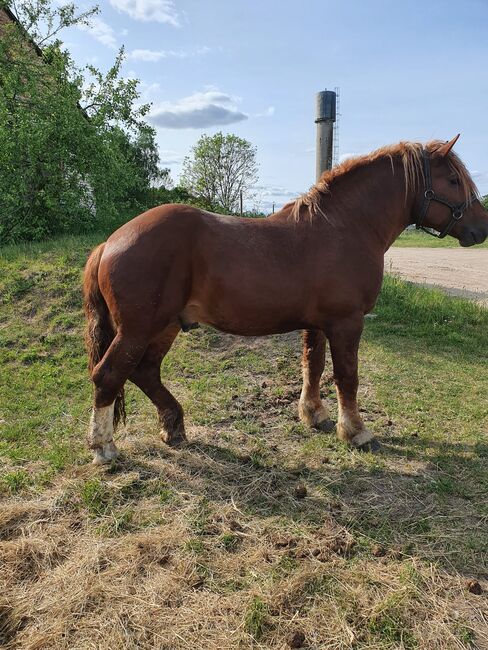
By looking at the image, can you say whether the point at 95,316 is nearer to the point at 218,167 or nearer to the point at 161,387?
the point at 161,387

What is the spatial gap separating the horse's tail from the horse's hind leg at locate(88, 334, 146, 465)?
17 cm

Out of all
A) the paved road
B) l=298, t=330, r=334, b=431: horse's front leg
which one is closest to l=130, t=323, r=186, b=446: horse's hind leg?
l=298, t=330, r=334, b=431: horse's front leg

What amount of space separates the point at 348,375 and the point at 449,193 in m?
1.69

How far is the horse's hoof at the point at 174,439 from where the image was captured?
3.82 m

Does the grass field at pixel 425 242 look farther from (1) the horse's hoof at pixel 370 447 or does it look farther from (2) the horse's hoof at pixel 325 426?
(1) the horse's hoof at pixel 370 447

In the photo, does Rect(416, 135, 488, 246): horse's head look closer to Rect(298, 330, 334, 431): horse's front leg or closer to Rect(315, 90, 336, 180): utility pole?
Rect(298, 330, 334, 431): horse's front leg

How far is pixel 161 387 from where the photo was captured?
12.7 ft

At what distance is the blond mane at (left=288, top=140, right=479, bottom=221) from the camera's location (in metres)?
3.66

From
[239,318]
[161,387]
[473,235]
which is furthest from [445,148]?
[161,387]

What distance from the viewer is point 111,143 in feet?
39.2

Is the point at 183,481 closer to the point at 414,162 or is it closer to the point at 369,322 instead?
the point at 414,162

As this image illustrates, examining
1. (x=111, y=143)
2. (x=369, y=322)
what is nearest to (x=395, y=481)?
(x=369, y=322)

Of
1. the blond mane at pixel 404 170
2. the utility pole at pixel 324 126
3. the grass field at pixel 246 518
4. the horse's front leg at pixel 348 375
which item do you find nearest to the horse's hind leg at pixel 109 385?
the grass field at pixel 246 518

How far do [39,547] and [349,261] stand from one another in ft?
9.19
